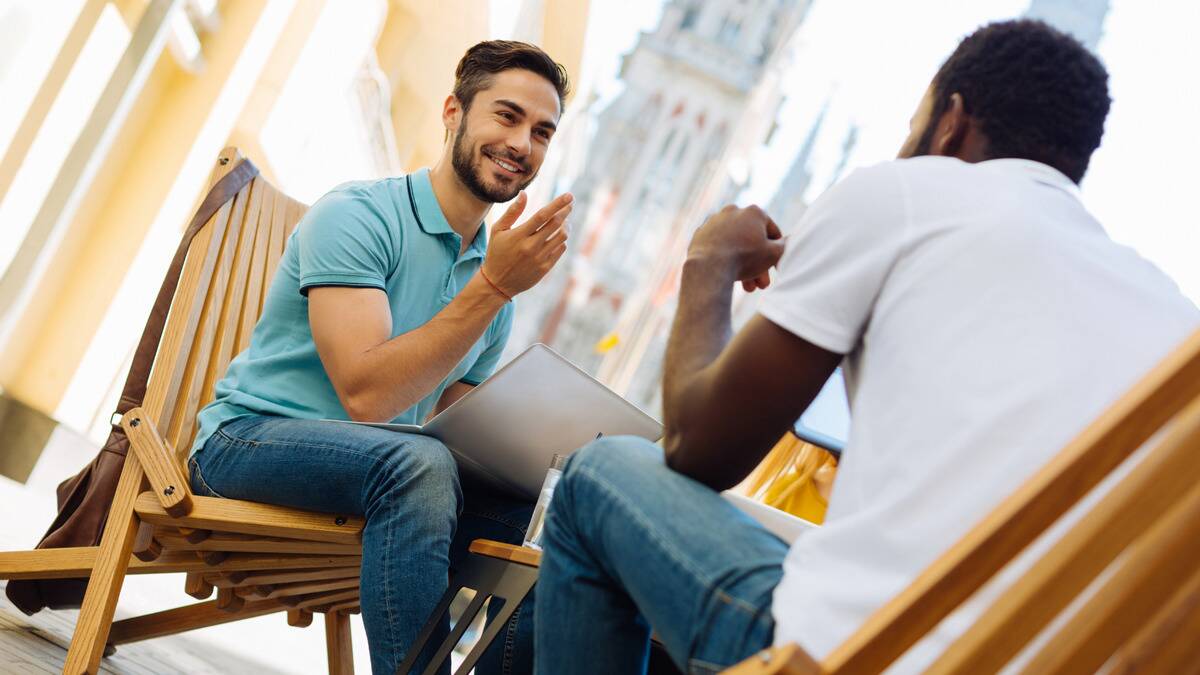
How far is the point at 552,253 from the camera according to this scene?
2.50 metres

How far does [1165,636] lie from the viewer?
1104 mm

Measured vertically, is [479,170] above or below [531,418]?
above

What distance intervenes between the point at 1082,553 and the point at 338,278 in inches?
69.0

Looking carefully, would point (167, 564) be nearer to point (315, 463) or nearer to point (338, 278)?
point (315, 463)

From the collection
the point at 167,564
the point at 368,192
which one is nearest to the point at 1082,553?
the point at 167,564

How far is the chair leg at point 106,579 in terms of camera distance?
2.15 meters

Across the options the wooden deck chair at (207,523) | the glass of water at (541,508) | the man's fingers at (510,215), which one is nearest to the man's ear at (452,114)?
the wooden deck chair at (207,523)

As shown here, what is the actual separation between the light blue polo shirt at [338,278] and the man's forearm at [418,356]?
166mm

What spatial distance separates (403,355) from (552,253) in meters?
0.38

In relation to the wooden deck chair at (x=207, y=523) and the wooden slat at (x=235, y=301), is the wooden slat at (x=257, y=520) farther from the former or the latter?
the wooden slat at (x=235, y=301)

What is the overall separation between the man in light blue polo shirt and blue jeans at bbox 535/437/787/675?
23.3 inches

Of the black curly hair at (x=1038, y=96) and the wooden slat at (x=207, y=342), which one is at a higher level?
the black curly hair at (x=1038, y=96)

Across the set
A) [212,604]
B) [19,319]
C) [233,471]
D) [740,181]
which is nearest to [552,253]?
[233,471]

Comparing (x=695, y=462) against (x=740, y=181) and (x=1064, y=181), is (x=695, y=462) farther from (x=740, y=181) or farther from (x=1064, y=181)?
(x=740, y=181)
